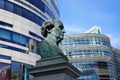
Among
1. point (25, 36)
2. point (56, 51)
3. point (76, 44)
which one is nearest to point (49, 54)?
point (56, 51)

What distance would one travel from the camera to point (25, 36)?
35.8 meters

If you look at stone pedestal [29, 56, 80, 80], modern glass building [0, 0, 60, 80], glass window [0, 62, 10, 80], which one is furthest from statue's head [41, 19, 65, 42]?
glass window [0, 62, 10, 80]

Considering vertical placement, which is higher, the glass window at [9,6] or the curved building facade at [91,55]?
the glass window at [9,6]

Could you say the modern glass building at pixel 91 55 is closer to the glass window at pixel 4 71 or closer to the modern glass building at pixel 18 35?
the modern glass building at pixel 18 35

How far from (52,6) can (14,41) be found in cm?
1248

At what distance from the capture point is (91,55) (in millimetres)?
58219

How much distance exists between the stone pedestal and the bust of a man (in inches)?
6.1

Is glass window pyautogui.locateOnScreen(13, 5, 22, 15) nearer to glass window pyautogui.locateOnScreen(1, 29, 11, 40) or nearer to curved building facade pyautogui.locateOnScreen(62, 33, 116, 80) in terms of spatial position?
glass window pyautogui.locateOnScreen(1, 29, 11, 40)

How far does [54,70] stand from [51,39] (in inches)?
29.9

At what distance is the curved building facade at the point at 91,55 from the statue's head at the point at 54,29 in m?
50.5

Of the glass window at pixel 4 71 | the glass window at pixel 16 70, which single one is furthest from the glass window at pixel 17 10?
the glass window at pixel 4 71

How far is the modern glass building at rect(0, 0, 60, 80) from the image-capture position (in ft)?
108

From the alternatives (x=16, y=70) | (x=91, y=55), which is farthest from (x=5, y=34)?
(x=91, y=55)

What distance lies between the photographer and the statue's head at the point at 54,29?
5.76m
